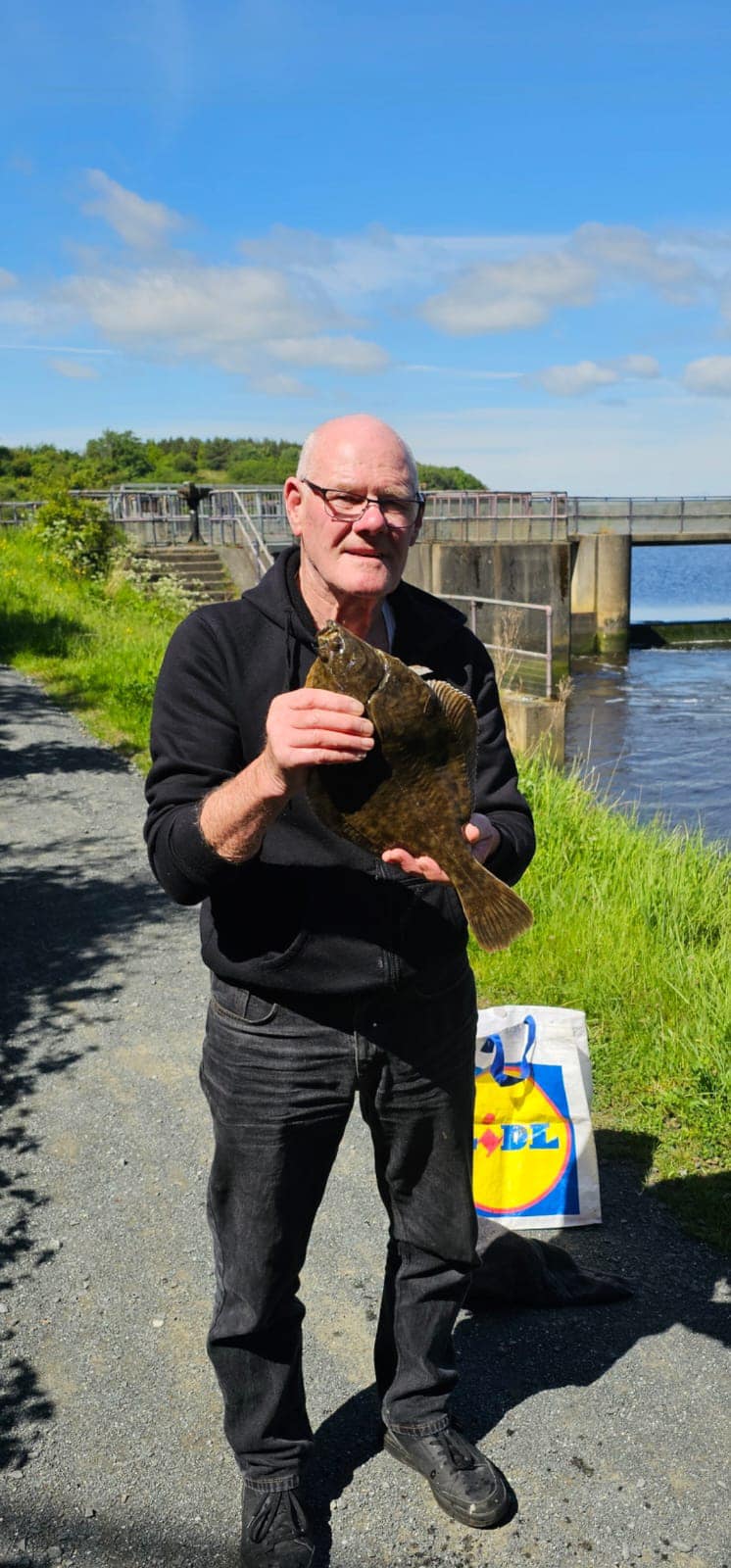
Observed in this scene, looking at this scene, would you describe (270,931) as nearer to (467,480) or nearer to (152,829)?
(152,829)

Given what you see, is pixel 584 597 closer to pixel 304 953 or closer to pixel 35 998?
pixel 35 998

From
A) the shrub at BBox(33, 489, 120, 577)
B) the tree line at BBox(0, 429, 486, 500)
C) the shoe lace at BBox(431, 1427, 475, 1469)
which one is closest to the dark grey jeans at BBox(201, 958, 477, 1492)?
the shoe lace at BBox(431, 1427, 475, 1469)

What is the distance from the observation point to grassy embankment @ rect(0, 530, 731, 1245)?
16.0 feet

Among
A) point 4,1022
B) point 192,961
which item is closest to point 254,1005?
point 4,1022

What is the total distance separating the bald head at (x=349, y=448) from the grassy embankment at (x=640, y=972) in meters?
3.02

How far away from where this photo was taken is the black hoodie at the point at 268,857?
2.67 metres

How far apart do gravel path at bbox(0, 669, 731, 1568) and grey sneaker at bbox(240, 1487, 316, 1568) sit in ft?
0.32

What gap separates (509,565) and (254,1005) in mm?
31205

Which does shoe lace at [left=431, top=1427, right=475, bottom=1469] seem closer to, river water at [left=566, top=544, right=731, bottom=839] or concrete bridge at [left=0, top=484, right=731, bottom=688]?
river water at [left=566, top=544, right=731, bottom=839]

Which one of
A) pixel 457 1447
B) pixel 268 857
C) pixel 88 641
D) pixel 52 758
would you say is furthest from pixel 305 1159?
pixel 88 641

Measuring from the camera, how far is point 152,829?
2664mm

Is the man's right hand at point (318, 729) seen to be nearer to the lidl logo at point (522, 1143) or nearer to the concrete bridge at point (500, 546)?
the lidl logo at point (522, 1143)

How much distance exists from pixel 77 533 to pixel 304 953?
21779 mm

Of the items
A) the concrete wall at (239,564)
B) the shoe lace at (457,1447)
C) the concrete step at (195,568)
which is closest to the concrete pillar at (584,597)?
Result: the concrete wall at (239,564)
